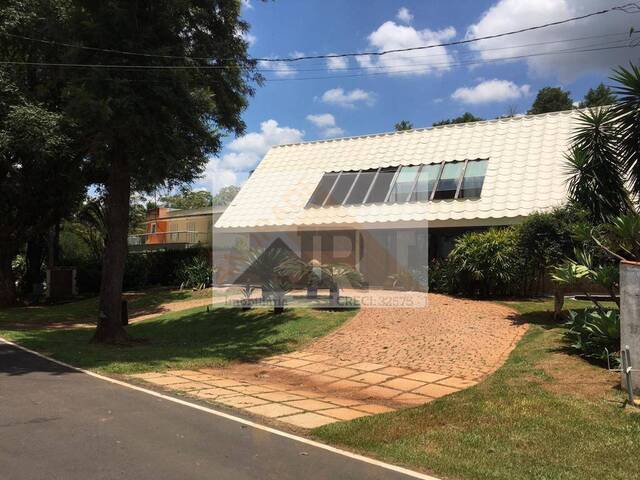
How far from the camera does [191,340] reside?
13.2 meters

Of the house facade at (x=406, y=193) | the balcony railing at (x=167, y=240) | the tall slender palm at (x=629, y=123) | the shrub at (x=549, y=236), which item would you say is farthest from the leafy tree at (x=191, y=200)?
the tall slender palm at (x=629, y=123)

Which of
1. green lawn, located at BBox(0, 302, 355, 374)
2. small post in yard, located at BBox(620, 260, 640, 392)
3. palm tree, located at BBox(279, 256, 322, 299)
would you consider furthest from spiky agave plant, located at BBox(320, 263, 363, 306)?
small post in yard, located at BBox(620, 260, 640, 392)

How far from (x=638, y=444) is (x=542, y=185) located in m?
13.3

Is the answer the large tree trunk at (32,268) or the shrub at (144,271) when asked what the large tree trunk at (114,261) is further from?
the large tree trunk at (32,268)

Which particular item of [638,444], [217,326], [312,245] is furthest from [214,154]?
[638,444]

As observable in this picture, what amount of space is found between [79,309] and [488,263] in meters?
16.8

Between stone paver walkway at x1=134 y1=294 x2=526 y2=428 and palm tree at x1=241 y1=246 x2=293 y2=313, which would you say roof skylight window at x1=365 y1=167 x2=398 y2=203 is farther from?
stone paver walkway at x1=134 y1=294 x2=526 y2=428

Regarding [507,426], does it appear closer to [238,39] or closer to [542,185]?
[238,39]

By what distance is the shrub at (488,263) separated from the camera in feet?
50.0

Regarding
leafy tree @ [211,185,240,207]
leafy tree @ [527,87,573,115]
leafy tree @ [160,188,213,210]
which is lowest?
leafy tree @ [211,185,240,207]

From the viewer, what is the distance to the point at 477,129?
2184 cm

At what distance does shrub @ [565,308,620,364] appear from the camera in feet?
26.2

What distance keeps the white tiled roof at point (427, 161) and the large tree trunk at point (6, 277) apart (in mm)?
10046

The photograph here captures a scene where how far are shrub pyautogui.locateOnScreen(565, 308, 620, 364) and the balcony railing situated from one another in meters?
26.2
